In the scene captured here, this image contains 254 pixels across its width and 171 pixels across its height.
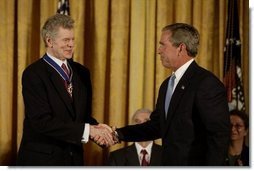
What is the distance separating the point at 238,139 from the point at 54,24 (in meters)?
0.94

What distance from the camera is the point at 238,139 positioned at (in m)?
2.05

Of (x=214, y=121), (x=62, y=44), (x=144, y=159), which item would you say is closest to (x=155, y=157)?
(x=144, y=159)

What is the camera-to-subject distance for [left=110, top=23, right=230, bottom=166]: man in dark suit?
1.82m

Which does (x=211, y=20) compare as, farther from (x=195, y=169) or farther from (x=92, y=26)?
(x=195, y=169)

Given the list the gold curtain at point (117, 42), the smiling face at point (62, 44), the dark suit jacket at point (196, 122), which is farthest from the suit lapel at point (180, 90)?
the smiling face at point (62, 44)

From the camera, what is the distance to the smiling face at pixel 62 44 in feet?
6.63

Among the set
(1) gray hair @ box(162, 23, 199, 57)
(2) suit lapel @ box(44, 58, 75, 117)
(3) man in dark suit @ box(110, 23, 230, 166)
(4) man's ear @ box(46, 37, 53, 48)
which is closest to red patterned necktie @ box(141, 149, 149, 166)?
(3) man in dark suit @ box(110, 23, 230, 166)

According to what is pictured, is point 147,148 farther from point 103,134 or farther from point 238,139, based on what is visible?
point 238,139

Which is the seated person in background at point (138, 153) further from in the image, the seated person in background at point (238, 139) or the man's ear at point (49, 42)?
the man's ear at point (49, 42)

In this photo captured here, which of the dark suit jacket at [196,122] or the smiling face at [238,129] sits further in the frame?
the smiling face at [238,129]

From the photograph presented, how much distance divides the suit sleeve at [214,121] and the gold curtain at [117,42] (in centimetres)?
26

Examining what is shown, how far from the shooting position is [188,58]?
1.98m

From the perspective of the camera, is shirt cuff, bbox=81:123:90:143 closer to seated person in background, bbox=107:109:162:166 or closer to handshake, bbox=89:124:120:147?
handshake, bbox=89:124:120:147

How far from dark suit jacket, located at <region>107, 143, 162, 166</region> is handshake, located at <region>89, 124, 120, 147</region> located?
6cm
